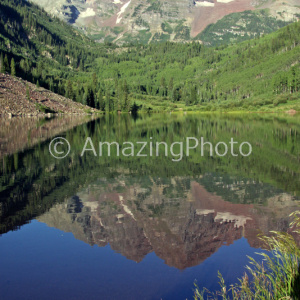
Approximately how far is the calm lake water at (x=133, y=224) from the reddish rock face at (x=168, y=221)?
4 cm

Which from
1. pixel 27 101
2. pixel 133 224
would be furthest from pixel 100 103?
pixel 133 224

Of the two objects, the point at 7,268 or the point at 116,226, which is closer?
the point at 7,268

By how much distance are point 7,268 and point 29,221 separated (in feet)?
14.1

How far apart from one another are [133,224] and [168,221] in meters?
1.51

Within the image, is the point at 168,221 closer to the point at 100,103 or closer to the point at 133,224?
the point at 133,224

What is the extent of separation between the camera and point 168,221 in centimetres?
1434

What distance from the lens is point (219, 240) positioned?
12.7 metres

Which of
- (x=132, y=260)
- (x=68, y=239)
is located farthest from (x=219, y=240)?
(x=68, y=239)

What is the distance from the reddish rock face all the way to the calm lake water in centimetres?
4

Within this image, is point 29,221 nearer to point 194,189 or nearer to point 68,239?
point 68,239

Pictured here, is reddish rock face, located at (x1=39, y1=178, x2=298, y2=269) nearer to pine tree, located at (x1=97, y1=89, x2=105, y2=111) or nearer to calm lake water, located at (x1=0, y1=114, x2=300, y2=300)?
calm lake water, located at (x1=0, y1=114, x2=300, y2=300)

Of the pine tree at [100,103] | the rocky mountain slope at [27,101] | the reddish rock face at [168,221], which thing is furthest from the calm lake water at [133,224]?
the pine tree at [100,103]

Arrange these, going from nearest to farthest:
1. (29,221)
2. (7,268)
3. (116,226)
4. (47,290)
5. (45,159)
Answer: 1. (47,290)
2. (7,268)
3. (116,226)
4. (29,221)
5. (45,159)

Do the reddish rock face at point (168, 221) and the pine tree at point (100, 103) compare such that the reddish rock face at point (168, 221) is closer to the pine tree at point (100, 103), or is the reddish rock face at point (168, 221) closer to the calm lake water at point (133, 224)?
the calm lake water at point (133, 224)
